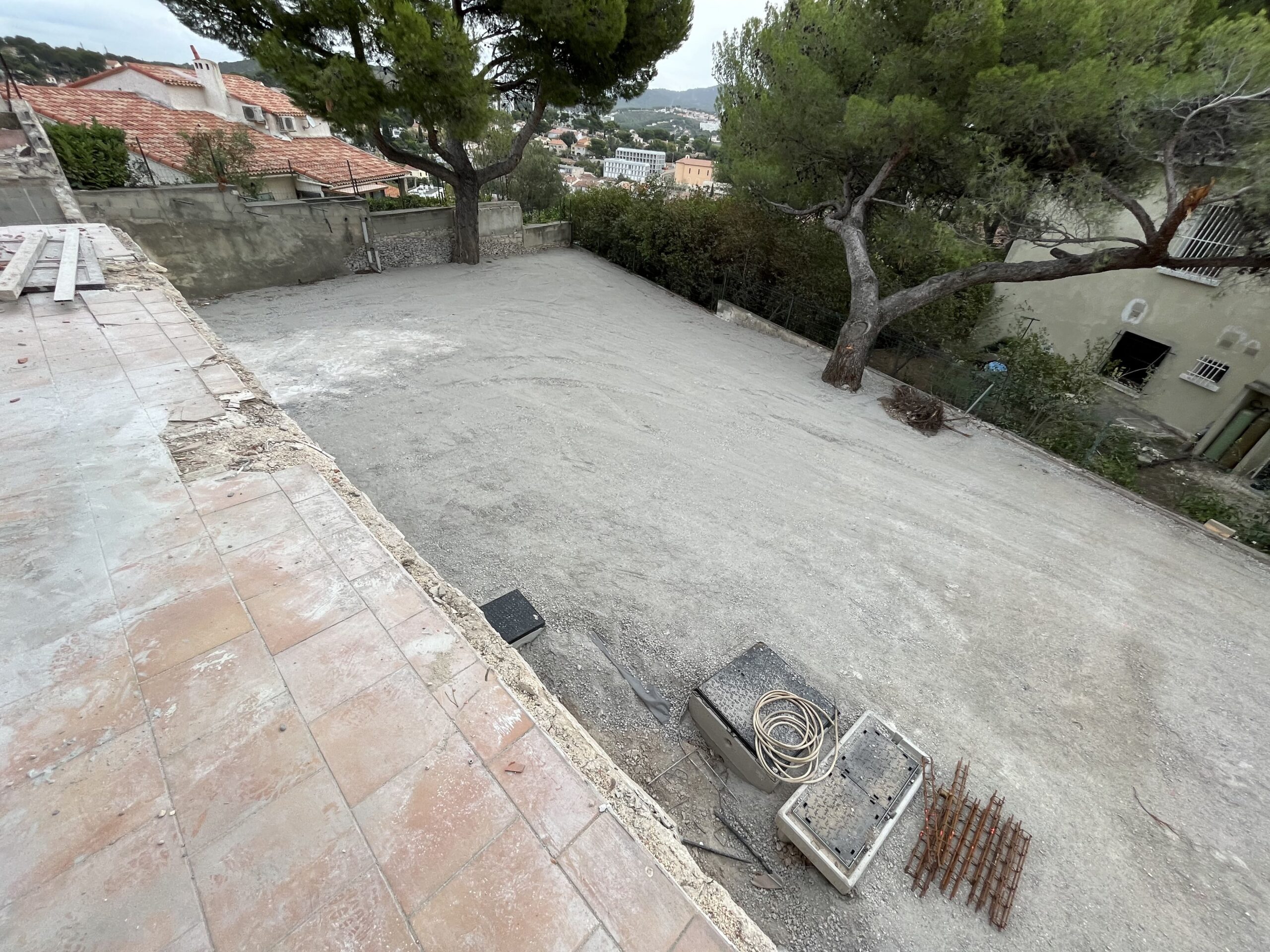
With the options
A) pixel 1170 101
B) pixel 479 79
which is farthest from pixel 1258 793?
pixel 479 79

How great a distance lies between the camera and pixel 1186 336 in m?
10.6

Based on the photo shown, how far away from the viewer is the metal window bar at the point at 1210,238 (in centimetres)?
946

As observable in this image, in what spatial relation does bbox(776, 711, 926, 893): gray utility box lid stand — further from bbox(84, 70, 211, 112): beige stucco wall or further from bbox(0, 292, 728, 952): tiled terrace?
bbox(84, 70, 211, 112): beige stucco wall

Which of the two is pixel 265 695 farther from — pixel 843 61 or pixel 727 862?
pixel 843 61

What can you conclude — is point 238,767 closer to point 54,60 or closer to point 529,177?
point 529,177

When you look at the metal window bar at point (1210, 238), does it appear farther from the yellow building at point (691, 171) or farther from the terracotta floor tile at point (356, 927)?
the yellow building at point (691, 171)

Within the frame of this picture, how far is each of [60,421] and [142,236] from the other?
333 inches

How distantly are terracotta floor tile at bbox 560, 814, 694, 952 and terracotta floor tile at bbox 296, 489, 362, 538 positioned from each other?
1.99m

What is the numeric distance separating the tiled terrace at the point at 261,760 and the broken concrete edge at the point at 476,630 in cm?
10

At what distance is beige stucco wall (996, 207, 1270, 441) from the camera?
9758 millimetres

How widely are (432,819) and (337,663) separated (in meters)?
0.78

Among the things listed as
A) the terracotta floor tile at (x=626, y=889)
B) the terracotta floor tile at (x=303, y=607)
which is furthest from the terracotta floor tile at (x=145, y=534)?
the terracotta floor tile at (x=626, y=889)

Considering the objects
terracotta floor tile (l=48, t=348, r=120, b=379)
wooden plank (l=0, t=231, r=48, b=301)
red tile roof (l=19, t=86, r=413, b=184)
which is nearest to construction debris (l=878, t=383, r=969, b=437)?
terracotta floor tile (l=48, t=348, r=120, b=379)

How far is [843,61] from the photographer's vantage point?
830 centimetres
